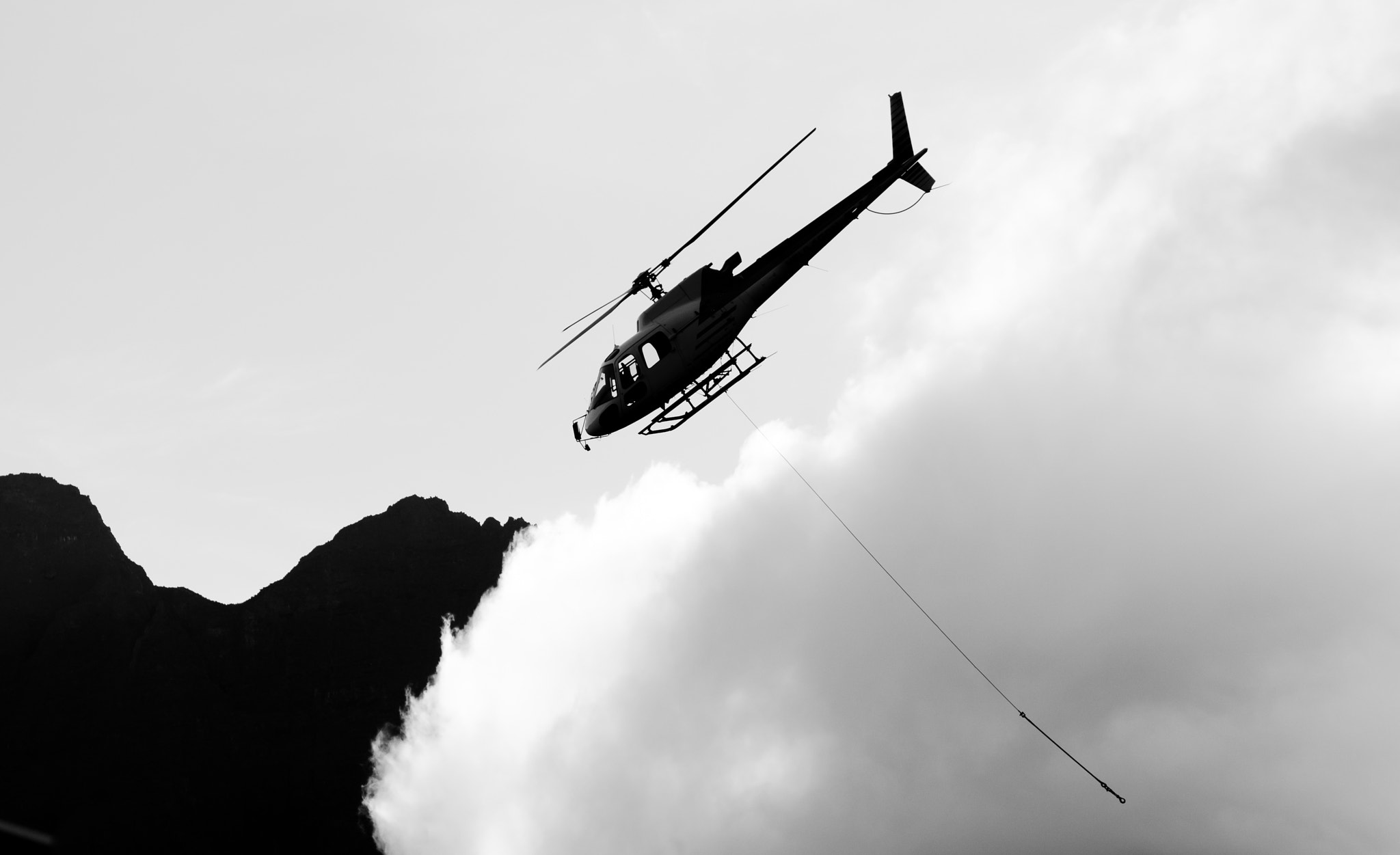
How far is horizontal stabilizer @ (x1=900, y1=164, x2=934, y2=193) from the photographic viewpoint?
54.3m

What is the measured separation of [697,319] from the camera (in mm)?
51094

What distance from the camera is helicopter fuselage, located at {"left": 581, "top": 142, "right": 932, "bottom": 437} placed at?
2007 inches

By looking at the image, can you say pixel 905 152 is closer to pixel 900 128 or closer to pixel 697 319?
pixel 900 128

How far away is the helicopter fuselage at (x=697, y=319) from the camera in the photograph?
2007 inches

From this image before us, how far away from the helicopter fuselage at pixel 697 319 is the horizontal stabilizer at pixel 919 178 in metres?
0.20

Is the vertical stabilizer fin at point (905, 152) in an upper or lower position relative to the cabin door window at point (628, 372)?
upper

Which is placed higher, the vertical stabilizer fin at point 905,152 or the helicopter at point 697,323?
the vertical stabilizer fin at point 905,152

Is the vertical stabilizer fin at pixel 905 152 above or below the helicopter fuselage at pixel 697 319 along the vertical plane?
above

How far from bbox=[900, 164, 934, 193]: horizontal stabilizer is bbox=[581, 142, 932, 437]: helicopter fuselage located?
0.20 metres

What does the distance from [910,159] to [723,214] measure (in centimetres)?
1260

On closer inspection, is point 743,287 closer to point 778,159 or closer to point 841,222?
point 841,222

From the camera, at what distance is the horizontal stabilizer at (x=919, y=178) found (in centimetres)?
5428

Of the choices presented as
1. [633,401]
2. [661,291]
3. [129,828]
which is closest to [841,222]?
[661,291]

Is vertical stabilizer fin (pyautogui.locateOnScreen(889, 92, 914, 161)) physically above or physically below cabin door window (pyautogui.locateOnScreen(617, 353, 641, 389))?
above
